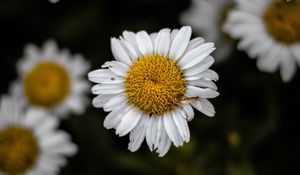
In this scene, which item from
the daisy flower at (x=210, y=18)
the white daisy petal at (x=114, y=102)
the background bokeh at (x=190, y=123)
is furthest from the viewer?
the daisy flower at (x=210, y=18)

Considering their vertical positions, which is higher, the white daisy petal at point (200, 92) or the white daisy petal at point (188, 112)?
the white daisy petal at point (200, 92)

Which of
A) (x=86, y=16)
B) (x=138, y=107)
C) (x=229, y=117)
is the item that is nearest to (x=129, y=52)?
(x=138, y=107)

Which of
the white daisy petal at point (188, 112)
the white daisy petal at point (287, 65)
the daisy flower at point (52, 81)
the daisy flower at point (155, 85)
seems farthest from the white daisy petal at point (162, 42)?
the daisy flower at point (52, 81)

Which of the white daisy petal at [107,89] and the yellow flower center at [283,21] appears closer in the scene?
the white daisy petal at [107,89]

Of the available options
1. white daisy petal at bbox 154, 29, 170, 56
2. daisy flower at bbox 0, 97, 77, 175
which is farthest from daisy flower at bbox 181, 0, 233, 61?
white daisy petal at bbox 154, 29, 170, 56

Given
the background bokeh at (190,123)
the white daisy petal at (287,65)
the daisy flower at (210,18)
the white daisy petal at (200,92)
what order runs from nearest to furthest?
the white daisy petal at (200,92)
the white daisy petal at (287,65)
the background bokeh at (190,123)
the daisy flower at (210,18)

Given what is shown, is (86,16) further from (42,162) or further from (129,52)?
(129,52)

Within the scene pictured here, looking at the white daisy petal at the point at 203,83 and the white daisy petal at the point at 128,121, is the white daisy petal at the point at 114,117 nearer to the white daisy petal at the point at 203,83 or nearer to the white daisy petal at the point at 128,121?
the white daisy petal at the point at 128,121

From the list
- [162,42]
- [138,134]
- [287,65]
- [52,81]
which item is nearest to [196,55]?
[162,42]

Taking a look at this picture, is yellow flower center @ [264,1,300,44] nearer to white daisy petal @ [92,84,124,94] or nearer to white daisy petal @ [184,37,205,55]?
white daisy petal @ [184,37,205,55]
